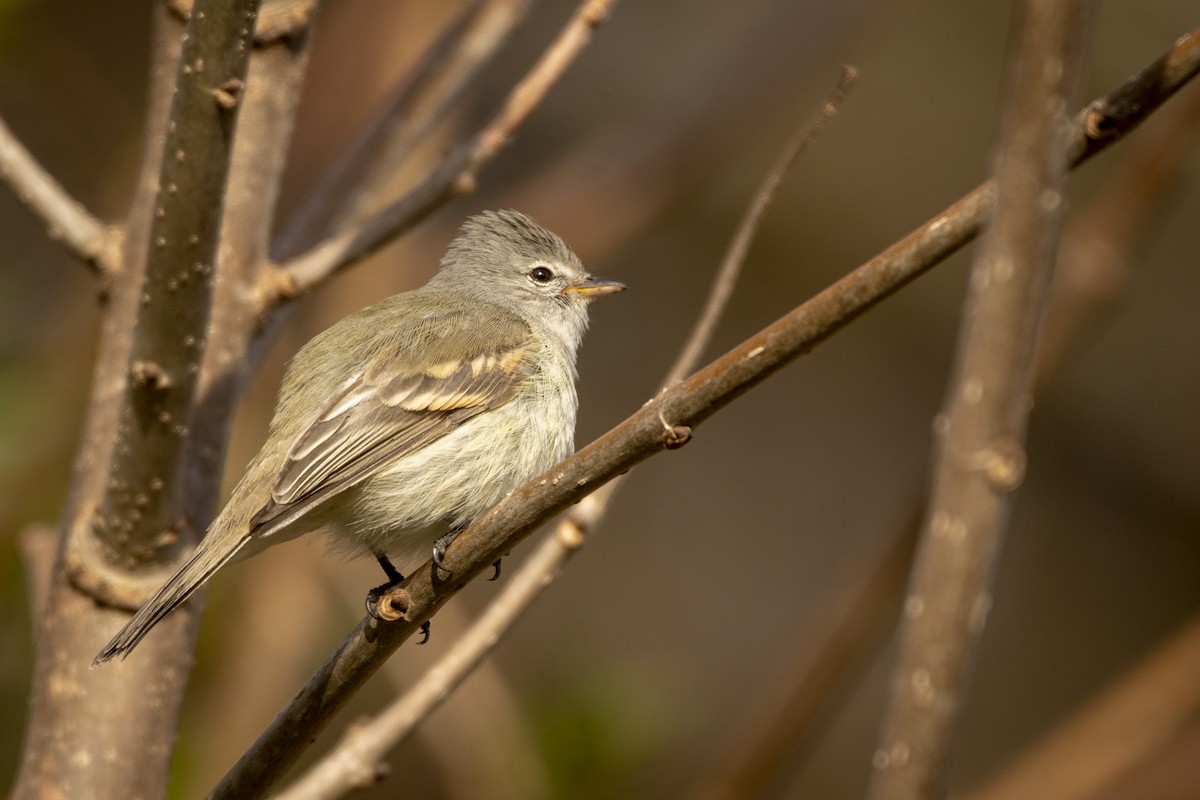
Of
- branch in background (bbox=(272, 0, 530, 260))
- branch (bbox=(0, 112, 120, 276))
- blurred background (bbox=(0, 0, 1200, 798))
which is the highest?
branch (bbox=(0, 112, 120, 276))

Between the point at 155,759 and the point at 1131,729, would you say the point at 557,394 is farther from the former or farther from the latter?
the point at 1131,729

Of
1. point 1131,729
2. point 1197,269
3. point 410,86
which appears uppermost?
point 410,86

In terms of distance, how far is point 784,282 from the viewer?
8289 mm

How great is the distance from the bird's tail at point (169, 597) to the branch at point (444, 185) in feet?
1.84

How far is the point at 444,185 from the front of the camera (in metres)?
2.62

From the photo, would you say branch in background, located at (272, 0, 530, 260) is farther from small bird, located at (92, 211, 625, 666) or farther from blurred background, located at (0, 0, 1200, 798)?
blurred background, located at (0, 0, 1200, 798)

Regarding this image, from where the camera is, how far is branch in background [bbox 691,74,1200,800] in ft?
9.29

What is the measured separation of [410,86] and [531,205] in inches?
58.6

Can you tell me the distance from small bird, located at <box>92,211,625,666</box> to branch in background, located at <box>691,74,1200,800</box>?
0.82 meters

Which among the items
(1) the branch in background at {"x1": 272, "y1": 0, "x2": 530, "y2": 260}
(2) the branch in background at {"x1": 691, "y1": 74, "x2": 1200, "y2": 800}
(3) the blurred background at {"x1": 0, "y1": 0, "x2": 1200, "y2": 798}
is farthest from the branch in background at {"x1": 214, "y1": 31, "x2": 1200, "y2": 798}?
(3) the blurred background at {"x1": 0, "y1": 0, "x2": 1200, "y2": 798}

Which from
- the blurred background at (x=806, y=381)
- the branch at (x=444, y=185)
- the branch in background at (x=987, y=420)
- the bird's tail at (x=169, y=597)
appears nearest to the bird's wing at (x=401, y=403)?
the bird's tail at (x=169, y=597)

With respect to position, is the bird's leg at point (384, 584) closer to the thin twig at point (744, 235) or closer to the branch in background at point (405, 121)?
the branch in background at point (405, 121)

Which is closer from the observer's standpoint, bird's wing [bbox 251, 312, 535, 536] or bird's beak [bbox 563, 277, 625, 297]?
bird's wing [bbox 251, 312, 535, 536]

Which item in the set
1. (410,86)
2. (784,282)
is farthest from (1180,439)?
(410,86)
